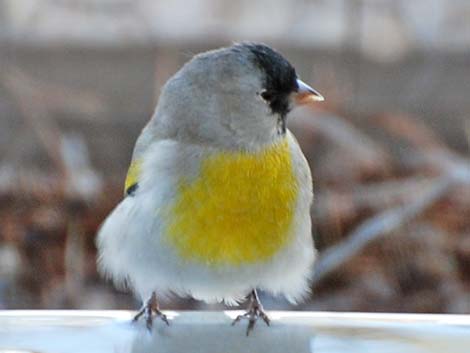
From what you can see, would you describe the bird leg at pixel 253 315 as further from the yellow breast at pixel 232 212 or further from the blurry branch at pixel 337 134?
the blurry branch at pixel 337 134

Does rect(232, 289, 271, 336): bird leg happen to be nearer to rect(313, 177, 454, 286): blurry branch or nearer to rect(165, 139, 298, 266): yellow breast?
rect(165, 139, 298, 266): yellow breast

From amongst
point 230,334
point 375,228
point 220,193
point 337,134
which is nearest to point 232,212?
point 220,193

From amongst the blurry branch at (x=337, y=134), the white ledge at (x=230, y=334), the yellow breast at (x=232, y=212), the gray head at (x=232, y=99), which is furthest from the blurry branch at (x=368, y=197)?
the white ledge at (x=230, y=334)

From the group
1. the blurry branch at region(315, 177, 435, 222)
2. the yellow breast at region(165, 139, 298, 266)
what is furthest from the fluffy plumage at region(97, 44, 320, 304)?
the blurry branch at region(315, 177, 435, 222)

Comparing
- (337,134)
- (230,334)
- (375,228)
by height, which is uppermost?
(230,334)

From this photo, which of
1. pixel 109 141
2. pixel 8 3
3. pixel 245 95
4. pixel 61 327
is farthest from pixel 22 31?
pixel 61 327

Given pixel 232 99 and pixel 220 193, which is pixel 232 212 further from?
pixel 232 99
